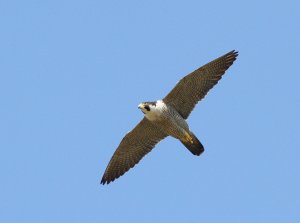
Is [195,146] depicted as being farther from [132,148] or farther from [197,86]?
[132,148]

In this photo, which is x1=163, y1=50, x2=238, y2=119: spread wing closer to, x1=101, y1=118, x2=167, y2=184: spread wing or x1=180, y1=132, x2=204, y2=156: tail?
x1=180, y1=132, x2=204, y2=156: tail

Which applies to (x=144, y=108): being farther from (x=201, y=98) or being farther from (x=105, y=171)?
(x=105, y=171)

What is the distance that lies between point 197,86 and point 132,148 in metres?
2.73

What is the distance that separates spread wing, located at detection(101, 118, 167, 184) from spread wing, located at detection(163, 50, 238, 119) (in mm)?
1082

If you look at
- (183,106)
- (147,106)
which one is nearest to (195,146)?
(183,106)

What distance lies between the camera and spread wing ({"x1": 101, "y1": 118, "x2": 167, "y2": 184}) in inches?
780

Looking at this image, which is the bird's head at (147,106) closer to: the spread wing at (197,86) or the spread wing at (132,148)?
the spread wing at (197,86)

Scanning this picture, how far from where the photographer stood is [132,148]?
20.2 metres

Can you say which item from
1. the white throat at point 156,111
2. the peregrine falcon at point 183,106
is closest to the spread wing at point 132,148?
the peregrine falcon at point 183,106

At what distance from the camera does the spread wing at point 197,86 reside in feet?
61.3

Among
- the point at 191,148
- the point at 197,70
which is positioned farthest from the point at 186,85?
the point at 191,148

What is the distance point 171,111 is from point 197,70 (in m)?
1.24

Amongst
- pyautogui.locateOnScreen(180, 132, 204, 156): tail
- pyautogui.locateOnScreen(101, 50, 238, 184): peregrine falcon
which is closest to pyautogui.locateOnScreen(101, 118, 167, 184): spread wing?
pyautogui.locateOnScreen(101, 50, 238, 184): peregrine falcon

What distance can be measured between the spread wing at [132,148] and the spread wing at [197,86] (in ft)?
3.55
